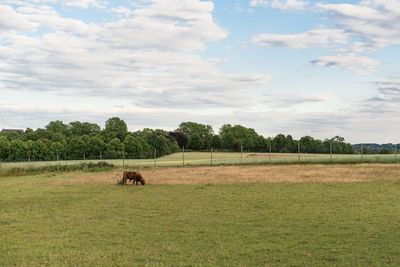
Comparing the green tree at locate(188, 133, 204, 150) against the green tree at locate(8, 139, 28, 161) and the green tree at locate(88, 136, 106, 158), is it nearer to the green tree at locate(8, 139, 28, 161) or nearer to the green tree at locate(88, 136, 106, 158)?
the green tree at locate(88, 136, 106, 158)

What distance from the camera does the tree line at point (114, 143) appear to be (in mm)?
90312

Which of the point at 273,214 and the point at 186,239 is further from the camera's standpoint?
the point at 273,214

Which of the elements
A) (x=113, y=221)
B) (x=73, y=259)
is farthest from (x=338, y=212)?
(x=73, y=259)

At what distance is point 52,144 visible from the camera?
95.9 metres

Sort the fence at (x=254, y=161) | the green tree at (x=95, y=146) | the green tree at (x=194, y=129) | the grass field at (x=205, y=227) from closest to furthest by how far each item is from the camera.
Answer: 1. the grass field at (x=205, y=227)
2. the fence at (x=254, y=161)
3. the green tree at (x=95, y=146)
4. the green tree at (x=194, y=129)

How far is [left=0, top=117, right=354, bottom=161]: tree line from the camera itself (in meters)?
90.3

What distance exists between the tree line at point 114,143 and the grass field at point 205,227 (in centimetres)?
5006

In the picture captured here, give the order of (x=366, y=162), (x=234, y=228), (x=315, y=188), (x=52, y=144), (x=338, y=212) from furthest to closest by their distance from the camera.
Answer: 1. (x=52, y=144)
2. (x=366, y=162)
3. (x=315, y=188)
4. (x=338, y=212)
5. (x=234, y=228)

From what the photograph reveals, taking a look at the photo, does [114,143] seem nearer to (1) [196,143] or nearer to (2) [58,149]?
(2) [58,149]

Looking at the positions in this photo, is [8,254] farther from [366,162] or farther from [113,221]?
[366,162]

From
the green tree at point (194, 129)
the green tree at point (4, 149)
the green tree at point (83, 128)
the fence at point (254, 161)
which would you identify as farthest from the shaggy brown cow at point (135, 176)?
the green tree at point (194, 129)

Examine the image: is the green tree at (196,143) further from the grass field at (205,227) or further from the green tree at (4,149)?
the grass field at (205,227)

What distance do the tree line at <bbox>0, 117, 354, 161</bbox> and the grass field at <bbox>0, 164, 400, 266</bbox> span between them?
50.1 metres

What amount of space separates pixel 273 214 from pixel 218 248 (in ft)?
19.6
